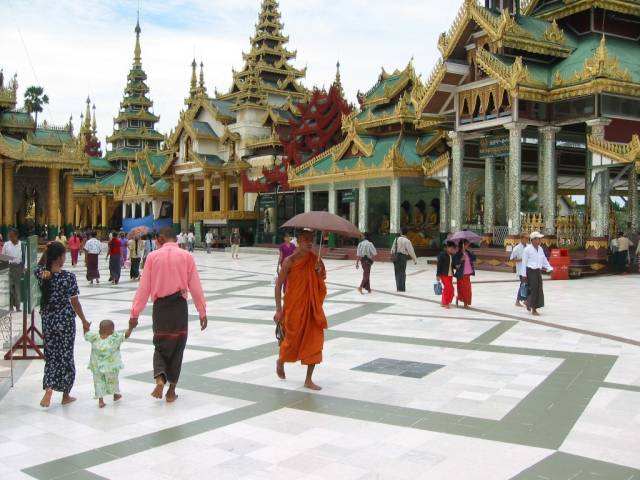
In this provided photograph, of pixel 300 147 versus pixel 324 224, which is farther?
pixel 300 147

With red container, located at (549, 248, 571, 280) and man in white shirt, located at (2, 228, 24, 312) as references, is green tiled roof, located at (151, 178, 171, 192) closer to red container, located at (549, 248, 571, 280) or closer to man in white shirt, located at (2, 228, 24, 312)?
red container, located at (549, 248, 571, 280)

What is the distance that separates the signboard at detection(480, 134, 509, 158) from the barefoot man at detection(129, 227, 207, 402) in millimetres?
18406

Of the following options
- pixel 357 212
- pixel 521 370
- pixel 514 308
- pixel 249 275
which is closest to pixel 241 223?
pixel 357 212

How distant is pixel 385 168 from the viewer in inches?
1070

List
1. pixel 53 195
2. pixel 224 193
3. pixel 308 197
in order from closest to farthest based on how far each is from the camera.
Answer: pixel 308 197, pixel 53 195, pixel 224 193

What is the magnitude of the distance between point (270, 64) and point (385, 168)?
869 inches

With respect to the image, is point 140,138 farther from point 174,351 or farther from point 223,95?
point 174,351

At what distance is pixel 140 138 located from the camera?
57969 millimetres

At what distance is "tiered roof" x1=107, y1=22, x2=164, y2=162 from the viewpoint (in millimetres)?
58000

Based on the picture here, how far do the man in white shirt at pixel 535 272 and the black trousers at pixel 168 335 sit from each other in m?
7.15

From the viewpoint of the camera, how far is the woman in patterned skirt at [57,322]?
591 cm

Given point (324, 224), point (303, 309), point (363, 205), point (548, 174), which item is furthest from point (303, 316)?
point (363, 205)

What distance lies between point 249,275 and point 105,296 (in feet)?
20.2

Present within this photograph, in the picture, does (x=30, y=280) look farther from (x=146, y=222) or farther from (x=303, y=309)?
(x=146, y=222)
